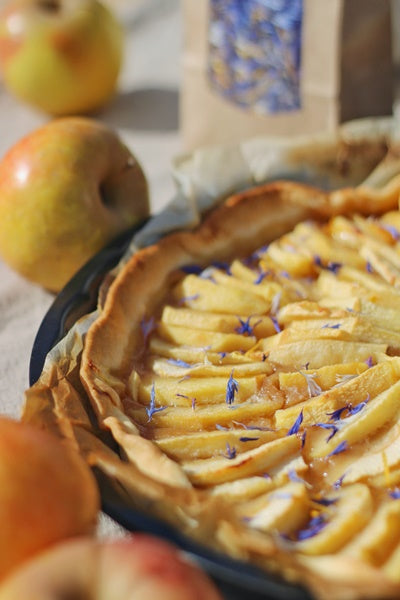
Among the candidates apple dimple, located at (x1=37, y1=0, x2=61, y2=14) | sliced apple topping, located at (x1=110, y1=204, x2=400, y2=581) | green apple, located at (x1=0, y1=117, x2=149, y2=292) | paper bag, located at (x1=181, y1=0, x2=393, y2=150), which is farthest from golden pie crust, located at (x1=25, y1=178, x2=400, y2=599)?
apple dimple, located at (x1=37, y1=0, x2=61, y2=14)

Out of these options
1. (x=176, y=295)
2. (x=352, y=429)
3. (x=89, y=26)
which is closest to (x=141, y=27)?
(x=89, y=26)

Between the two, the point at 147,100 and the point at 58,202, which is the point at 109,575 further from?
the point at 147,100

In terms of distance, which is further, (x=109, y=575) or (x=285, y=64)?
(x=285, y=64)

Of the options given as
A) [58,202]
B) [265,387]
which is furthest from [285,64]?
[265,387]

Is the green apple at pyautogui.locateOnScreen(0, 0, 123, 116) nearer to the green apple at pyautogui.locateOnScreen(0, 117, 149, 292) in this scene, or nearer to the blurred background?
the blurred background

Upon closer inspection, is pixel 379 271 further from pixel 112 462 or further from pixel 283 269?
pixel 112 462

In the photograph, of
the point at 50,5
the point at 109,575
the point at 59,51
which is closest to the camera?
the point at 109,575
